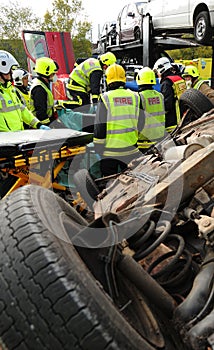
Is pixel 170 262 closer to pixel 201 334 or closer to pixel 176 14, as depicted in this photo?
pixel 201 334

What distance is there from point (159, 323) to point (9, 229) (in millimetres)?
748

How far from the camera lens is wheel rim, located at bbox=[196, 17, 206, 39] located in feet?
27.1

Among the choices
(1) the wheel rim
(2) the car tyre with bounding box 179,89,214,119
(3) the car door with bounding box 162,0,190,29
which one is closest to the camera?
(2) the car tyre with bounding box 179,89,214,119

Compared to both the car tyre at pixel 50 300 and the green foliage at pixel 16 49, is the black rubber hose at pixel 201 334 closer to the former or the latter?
the car tyre at pixel 50 300

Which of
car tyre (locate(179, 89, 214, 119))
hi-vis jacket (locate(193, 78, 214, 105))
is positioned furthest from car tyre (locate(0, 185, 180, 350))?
hi-vis jacket (locate(193, 78, 214, 105))

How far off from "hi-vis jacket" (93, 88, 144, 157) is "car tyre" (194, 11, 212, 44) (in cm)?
509

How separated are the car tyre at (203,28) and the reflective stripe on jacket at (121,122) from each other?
5085 millimetres

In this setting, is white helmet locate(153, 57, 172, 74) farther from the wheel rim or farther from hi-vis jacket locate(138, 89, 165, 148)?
the wheel rim

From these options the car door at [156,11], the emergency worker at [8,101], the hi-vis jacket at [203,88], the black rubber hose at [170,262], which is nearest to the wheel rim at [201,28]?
the car door at [156,11]

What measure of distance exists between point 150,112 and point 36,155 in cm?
138

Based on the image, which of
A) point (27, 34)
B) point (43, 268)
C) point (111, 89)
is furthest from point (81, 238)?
point (27, 34)

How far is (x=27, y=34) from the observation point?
1292 cm

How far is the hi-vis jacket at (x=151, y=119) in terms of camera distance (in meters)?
4.31

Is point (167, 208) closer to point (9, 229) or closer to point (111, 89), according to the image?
point (9, 229)
